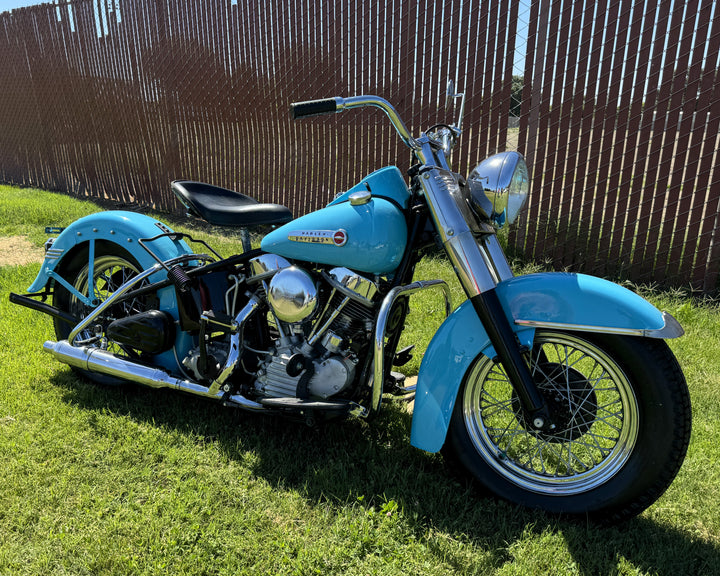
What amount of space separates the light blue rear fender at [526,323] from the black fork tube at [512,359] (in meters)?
0.07

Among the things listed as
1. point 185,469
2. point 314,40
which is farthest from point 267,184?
point 185,469

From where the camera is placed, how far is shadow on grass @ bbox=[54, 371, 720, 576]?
6.28ft

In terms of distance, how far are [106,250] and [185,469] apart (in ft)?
4.56

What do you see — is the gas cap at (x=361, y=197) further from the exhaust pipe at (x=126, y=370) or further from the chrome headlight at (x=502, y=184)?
the exhaust pipe at (x=126, y=370)

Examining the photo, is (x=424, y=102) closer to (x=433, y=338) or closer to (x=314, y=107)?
(x=314, y=107)

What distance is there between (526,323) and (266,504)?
4.06 feet

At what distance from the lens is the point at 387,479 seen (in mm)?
2291

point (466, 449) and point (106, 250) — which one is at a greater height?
point (106, 250)

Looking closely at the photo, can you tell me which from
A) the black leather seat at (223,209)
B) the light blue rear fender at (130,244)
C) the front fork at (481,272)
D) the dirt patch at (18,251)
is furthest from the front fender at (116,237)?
the dirt patch at (18,251)

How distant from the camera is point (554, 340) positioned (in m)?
2.04

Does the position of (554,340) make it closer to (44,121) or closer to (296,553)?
(296,553)

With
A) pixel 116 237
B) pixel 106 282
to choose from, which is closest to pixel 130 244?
pixel 116 237

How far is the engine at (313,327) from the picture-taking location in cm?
230

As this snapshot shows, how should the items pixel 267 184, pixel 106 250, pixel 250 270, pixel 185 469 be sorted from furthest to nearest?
pixel 267 184, pixel 106 250, pixel 250 270, pixel 185 469
